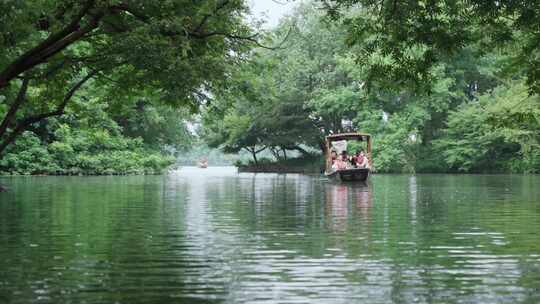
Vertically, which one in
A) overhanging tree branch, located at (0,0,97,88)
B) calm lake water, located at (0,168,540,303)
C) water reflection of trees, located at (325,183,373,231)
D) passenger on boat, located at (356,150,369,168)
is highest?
overhanging tree branch, located at (0,0,97,88)

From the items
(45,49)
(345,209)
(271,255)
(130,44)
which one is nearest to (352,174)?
(345,209)

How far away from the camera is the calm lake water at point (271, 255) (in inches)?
370

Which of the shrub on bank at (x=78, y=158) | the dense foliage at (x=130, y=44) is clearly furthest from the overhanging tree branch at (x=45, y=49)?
the shrub on bank at (x=78, y=158)

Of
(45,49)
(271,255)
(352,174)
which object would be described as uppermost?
(45,49)

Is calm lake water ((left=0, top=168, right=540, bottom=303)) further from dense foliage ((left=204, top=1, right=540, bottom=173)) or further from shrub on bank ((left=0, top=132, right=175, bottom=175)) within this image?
shrub on bank ((left=0, top=132, right=175, bottom=175))

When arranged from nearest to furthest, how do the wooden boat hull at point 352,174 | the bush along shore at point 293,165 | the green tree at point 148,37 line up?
the green tree at point 148,37, the wooden boat hull at point 352,174, the bush along shore at point 293,165

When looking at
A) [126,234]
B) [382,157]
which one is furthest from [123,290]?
[382,157]

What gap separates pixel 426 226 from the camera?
59.1 feet

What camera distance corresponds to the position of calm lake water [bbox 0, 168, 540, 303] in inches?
370

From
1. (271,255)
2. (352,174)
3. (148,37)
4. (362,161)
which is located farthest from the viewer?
(362,161)

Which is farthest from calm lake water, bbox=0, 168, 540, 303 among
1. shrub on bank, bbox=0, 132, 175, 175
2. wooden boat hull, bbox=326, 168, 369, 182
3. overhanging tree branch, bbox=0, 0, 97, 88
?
shrub on bank, bbox=0, 132, 175, 175

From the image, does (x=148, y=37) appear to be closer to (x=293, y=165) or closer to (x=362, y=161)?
(x=362, y=161)

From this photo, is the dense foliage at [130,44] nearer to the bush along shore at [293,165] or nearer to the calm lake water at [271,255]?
the calm lake water at [271,255]

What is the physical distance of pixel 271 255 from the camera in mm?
12867
